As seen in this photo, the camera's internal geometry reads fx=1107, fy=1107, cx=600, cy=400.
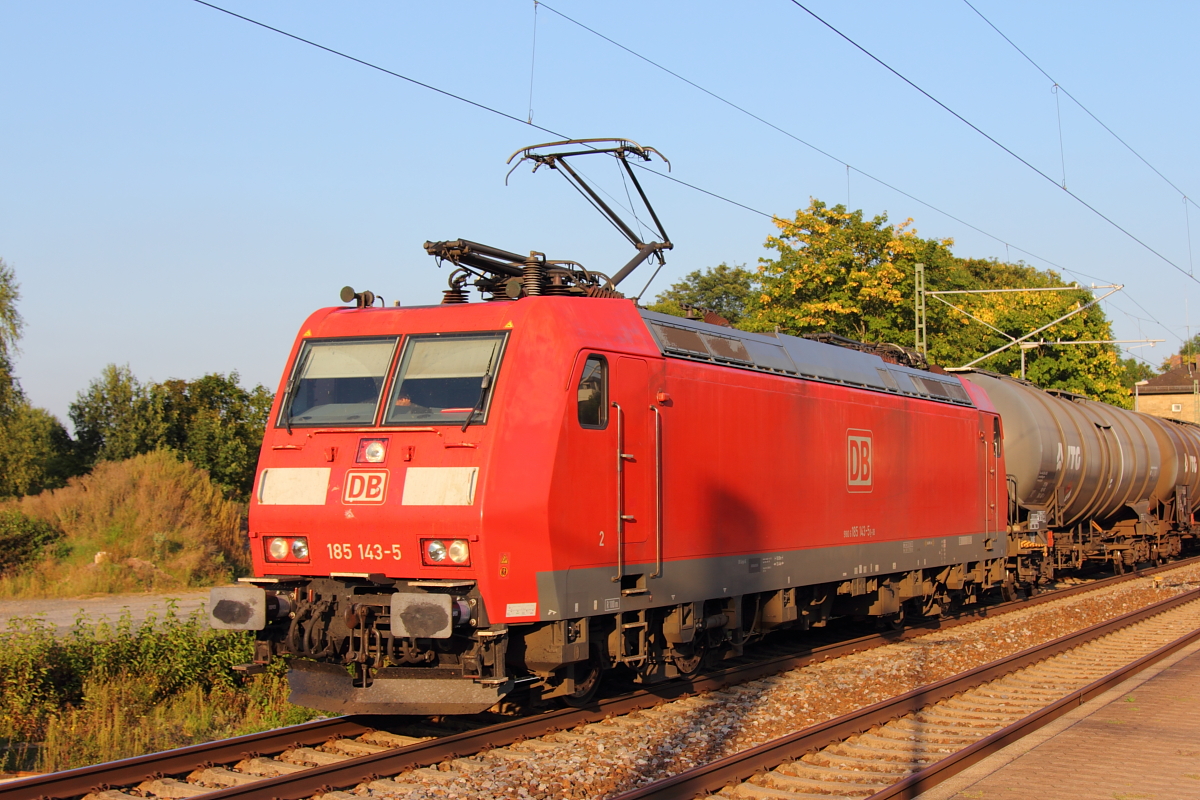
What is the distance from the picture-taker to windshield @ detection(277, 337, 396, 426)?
9164 mm

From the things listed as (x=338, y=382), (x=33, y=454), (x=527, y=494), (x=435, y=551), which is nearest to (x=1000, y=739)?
(x=527, y=494)

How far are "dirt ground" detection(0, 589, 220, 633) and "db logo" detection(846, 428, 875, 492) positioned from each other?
390 inches

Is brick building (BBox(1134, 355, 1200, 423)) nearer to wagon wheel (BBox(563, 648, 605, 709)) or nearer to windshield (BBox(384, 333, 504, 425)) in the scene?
wagon wheel (BBox(563, 648, 605, 709))

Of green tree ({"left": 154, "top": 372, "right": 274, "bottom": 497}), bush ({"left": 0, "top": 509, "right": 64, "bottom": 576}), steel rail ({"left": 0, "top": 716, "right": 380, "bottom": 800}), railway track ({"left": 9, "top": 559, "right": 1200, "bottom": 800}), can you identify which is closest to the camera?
steel rail ({"left": 0, "top": 716, "right": 380, "bottom": 800})

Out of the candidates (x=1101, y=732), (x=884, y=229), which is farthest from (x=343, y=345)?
(x=884, y=229)

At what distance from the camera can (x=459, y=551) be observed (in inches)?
326

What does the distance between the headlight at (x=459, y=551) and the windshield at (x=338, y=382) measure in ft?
4.61

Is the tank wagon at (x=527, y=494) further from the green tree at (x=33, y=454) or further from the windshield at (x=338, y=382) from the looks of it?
the green tree at (x=33, y=454)

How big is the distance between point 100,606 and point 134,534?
158 inches

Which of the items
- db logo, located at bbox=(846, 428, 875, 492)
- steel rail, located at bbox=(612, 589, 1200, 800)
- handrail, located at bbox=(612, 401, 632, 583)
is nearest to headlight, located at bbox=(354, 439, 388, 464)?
handrail, located at bbox=(612, 401, 632, 583)

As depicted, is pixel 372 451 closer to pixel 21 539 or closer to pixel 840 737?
pixel 840 737

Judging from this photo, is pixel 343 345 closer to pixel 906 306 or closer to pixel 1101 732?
pixel 1101 732

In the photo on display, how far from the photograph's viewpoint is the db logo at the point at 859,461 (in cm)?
1300

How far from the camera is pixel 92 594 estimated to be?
65.8 ft
